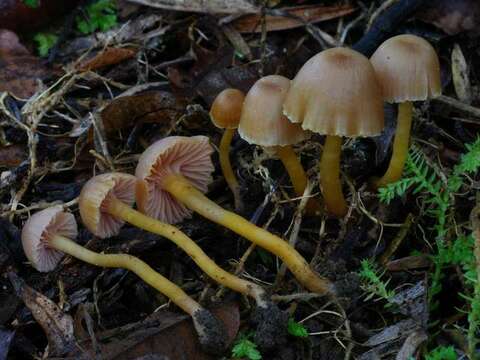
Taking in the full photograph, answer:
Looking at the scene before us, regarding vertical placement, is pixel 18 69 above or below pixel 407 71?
below

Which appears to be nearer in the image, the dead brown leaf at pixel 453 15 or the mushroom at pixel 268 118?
the mushroom at pixel 268 118

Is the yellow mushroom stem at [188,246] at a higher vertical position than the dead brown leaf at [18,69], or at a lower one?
lower

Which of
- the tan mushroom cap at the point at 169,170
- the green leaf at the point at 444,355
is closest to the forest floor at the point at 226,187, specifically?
the green leaf at the point at 444,355

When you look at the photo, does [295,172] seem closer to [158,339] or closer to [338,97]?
[338,97]

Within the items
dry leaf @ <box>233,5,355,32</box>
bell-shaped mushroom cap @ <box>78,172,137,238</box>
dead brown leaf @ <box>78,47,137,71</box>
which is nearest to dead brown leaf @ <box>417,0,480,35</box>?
dry leaf @ <box>233,5,355,32</box>

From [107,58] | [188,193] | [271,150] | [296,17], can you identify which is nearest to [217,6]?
[296,17]

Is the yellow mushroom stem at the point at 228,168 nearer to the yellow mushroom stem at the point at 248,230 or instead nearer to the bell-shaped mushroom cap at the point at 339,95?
the yellow mushroom stem at the point at 248,230
